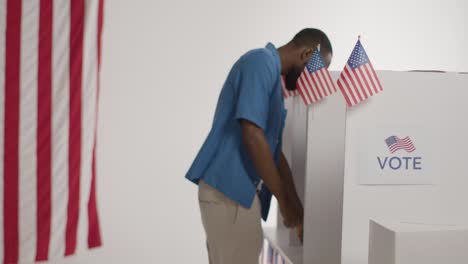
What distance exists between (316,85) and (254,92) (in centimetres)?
24

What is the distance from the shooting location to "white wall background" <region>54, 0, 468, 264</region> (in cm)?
317

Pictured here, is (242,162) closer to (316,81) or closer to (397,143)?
(316,81)

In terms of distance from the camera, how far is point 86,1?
5.52ft

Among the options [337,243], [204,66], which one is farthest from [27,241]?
[204,66]

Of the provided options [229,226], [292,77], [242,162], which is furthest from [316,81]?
[229,226]

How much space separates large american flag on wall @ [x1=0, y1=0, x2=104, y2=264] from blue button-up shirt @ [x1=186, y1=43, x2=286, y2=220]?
48 centimetres

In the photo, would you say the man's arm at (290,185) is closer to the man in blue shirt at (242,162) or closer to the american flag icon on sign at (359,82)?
the man in blue shirt at (242,162)

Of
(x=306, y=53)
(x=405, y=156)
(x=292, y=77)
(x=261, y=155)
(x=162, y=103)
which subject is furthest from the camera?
(x=162, y=103)

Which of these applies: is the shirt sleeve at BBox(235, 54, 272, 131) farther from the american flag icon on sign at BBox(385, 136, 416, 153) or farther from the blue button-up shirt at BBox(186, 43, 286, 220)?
the american flag icon on sign at BBox(385, 136, 416, 153)

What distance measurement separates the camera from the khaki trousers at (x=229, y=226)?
159cm

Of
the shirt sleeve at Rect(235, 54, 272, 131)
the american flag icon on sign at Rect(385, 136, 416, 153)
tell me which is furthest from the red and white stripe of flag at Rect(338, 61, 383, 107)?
the shirt sleeve at Rect(235, 54, 272, 131)

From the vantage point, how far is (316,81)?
1.62m

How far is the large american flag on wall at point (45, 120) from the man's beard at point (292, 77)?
0.74 meters

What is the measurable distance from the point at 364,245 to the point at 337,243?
130mm
